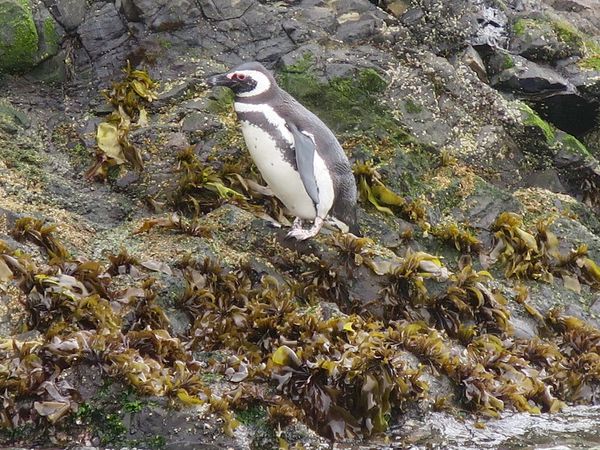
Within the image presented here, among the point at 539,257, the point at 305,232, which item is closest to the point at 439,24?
the point at 539,257

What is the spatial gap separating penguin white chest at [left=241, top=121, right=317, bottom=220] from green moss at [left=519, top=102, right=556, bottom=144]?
3.31 m

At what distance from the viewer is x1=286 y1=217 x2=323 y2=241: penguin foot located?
6.69 m

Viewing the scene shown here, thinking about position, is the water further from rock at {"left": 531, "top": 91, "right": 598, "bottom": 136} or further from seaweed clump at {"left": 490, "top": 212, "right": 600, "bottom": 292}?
rock at {"left": 531, "top": 91, "right": 598, "bottom": 136}

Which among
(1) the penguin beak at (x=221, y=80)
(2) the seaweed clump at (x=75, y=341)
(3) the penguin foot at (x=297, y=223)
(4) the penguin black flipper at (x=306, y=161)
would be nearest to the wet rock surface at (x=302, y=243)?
(2) the seaweed clump at (x=75, y=341)

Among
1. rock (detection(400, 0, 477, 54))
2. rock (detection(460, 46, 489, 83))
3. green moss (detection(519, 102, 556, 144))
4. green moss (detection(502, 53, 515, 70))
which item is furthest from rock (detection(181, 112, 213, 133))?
green moss (detection(502, 53, 515, 70))

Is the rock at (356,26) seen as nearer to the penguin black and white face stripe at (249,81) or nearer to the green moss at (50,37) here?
the penguin black and white face stripe at (249,81)

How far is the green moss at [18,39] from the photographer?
8.02 metres

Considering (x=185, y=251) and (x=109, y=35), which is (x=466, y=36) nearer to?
(x=109, y=35)

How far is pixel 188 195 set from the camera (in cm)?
736

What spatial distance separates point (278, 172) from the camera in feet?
22.7

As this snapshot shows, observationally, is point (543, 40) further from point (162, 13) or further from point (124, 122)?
point (124, 122)

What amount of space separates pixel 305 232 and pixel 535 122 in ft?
11.9

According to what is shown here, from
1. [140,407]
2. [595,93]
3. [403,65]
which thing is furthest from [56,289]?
[595,93]

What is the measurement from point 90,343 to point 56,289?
0.70m
